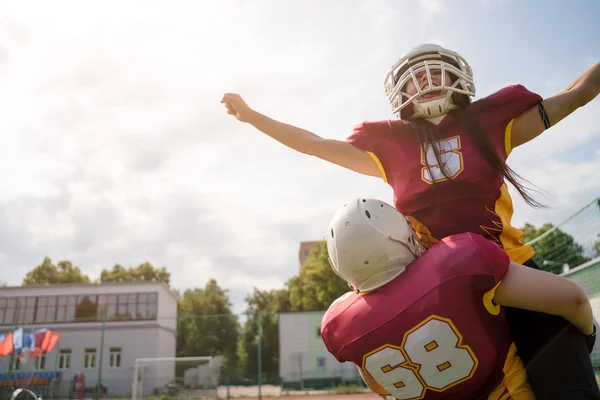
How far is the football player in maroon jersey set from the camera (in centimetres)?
161

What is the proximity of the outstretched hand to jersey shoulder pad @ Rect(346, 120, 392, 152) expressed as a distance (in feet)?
2.15

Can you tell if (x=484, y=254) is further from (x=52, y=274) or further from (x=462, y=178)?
(x=52, y=274)

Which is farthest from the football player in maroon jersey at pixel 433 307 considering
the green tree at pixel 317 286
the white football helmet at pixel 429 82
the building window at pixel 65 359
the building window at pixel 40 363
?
the green tree at pixel 317 286

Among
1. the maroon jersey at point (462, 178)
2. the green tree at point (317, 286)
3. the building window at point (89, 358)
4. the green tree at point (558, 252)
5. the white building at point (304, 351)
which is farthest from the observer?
the green tree at point (317, 286)

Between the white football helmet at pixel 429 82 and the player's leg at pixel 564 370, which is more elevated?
the white football helmet at pixel 429 82

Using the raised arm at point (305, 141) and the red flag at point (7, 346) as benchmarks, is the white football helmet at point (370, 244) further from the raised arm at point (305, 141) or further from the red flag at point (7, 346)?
the red flag at point (7, 346)

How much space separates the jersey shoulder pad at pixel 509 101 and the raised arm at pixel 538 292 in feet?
2.57

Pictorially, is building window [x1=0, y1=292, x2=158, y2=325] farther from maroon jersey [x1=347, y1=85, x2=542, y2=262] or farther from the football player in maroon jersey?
the football player in maroon jersey

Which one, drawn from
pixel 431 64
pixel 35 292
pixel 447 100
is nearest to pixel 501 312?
pixel 447 100

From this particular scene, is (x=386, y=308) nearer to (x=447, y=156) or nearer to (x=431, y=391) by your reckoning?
(x=431, y=391)

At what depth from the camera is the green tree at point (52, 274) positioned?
4759 cm

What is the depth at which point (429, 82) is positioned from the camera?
2.17 meters

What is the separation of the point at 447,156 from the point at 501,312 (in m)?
0.65

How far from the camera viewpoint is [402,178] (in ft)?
7.15
